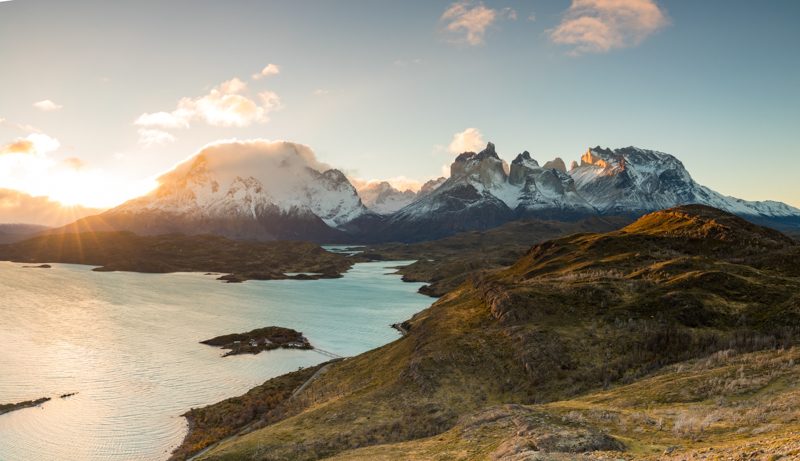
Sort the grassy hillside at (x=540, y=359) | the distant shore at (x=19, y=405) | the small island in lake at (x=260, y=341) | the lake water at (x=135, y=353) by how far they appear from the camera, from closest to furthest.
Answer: the grassy hillside at (x=540, y=359) → the lake water at (x=135, y=353) → the distant shore at (x=19, y=405) → the small island in lake at (x=260, y=341)

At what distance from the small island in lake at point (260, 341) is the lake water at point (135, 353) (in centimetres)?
298

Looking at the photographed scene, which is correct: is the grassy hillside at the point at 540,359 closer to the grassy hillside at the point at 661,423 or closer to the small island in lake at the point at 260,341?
the grassy hillside at the point at 661,423

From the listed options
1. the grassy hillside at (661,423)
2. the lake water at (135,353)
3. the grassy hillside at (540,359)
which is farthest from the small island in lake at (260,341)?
the grassy hillside at (661,423)

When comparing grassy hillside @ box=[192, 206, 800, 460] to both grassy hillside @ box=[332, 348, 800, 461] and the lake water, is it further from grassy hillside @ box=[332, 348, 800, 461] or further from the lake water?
the lake water

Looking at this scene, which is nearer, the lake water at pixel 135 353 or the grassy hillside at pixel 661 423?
the grassy hillside at pixel 661 423

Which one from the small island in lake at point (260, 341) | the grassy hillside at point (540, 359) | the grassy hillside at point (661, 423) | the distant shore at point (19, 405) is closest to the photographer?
the grassy hillside at point (661, 423)

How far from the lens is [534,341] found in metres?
47.9

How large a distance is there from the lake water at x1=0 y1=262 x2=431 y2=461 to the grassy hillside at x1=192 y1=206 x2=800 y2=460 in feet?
55.6

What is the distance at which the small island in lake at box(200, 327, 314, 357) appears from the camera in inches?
3440

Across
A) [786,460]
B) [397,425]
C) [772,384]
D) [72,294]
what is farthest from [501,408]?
[72,294]

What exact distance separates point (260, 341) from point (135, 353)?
2223 cm

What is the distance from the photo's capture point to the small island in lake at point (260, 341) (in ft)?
287

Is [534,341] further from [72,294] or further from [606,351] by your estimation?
[72,294]

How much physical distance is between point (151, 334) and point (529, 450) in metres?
98.2
